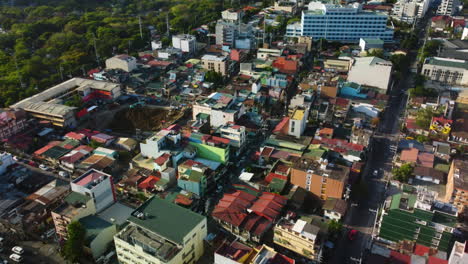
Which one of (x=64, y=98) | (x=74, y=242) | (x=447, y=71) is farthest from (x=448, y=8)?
(x=74, y=242)

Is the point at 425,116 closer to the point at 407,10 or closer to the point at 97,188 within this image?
the point at 97,188

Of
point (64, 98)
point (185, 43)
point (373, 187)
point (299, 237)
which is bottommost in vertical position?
point (373, 187)

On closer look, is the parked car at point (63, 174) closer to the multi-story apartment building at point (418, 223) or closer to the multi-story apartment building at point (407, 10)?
the multi-story apartment building at point (418, 223)

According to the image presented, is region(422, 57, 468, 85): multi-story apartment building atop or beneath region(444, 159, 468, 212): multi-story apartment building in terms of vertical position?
atop

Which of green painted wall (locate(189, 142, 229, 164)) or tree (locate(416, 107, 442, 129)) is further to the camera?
tree (locate(416, 107, 442, 129))

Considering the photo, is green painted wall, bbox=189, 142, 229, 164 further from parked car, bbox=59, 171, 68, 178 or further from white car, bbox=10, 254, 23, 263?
white car, bbox=10, 254, 23, 263

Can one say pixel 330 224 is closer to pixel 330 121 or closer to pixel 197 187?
pixel 197 187

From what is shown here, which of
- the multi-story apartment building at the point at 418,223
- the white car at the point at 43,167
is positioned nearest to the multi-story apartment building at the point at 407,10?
the multi-story apartment building at the point at 418,223

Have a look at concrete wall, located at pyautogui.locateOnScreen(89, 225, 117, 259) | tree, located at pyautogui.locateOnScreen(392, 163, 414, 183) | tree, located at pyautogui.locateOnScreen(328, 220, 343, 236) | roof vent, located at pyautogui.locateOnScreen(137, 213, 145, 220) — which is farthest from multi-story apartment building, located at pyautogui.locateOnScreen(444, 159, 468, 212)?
concrete wall, located at pyautogui.locateOnScreen(89, 225, 117, 259)
